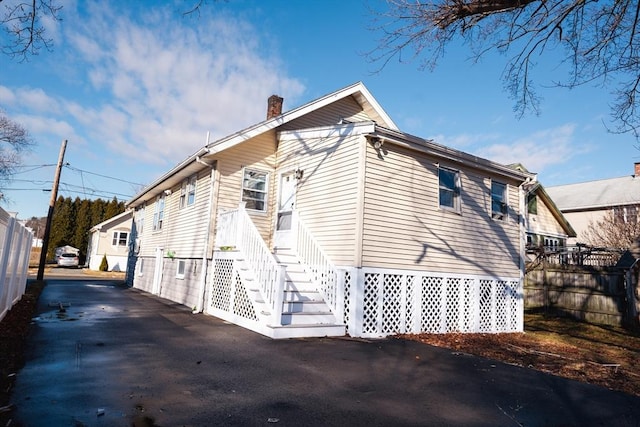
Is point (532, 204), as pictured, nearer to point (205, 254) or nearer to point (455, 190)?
point (455, 190)

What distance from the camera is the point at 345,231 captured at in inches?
369

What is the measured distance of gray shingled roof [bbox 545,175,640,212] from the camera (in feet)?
90.1

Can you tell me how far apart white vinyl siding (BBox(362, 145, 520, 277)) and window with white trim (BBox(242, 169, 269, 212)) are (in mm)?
4542

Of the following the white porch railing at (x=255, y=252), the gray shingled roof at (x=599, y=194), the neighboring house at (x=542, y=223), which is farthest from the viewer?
the gray shingled roof at (x=599, y=194)

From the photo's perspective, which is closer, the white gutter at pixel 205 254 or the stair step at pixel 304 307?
the stair step at pixel 304 307

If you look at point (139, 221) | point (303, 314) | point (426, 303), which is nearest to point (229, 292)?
point (303, 314)

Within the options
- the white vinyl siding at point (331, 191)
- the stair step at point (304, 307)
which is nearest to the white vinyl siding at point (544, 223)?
the white vinyl siding at point (331, 191)

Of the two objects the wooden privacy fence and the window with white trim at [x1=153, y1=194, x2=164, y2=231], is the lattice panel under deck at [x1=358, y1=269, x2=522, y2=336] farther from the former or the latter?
the window with white trim at [x1=153, y1=194, x2=164, y2=231]

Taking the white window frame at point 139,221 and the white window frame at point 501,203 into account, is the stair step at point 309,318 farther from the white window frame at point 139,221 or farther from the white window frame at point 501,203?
the white window frame at point 139,221

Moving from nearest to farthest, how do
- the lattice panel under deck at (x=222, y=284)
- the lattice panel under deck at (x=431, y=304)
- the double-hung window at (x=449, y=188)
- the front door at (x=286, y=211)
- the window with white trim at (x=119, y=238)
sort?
the lattice panel under deck at (x=431, y=304), the lattice panel under deck at (x=222, y=284), the double-hung window at (x=449, y=188), the front door at (x=286, y=211), the window with white trim at (x=119, y=238)

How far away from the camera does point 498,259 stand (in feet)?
39.8

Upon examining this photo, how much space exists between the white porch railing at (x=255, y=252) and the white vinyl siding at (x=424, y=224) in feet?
7.17

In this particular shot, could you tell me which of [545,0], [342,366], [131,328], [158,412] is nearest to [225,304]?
[131,328]

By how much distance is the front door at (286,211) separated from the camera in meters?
11.5
